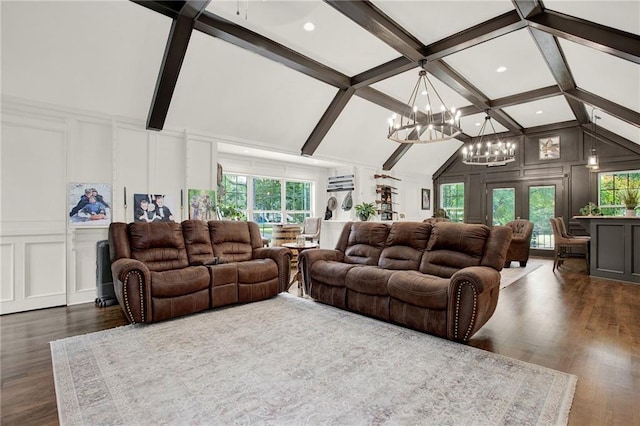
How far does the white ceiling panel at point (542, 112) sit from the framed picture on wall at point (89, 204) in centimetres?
813

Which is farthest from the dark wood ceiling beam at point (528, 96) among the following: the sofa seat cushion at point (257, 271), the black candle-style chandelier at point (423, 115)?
the sofa seat cushion at point (257, 271)

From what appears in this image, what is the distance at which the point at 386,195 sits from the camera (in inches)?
367

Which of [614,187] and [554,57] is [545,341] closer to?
[554,57]

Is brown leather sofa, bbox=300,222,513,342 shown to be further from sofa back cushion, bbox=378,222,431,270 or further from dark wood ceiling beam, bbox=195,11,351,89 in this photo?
dark wood ceiling beam, bbox=195,11,351,89

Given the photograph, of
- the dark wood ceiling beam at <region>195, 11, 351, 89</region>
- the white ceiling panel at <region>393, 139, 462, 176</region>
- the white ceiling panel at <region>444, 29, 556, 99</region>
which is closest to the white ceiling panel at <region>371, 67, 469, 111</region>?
the white ceiling panel at <region>444, 29, 556, 99</region>

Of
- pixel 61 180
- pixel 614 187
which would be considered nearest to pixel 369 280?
pixel 61 180

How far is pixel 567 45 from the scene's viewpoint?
407 cm

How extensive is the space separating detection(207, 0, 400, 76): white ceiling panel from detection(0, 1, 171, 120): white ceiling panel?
0.93 metres

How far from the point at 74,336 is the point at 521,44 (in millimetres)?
6331

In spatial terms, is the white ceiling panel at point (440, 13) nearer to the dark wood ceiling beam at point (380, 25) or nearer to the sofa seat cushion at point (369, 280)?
the dark wood ceiling beam at point (380, 25)

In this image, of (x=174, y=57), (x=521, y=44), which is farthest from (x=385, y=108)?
(x=174, y=57)

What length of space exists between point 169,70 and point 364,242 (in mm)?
3390

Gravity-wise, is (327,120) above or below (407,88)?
below

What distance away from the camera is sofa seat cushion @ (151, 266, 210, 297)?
329 cm
